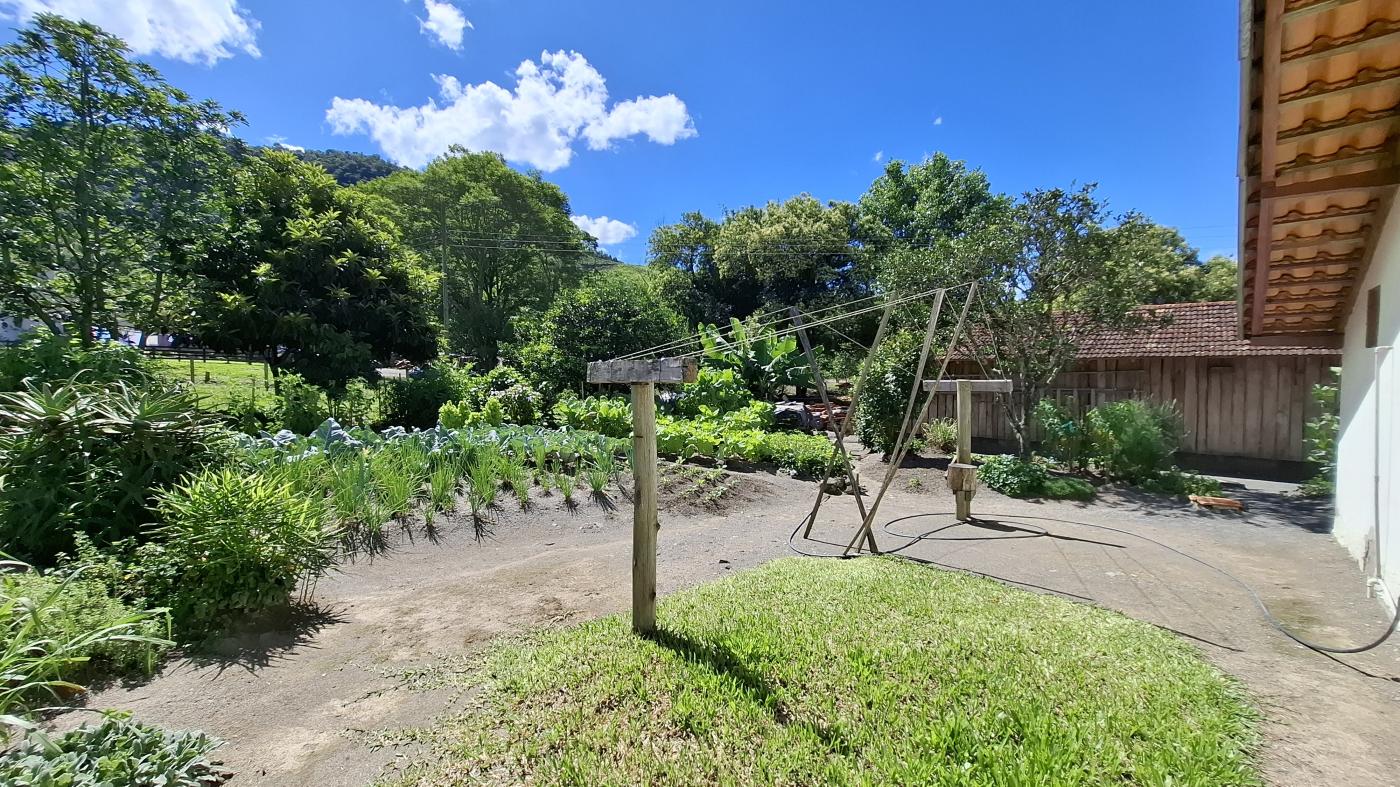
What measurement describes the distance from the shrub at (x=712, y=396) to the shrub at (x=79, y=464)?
9.06 metres

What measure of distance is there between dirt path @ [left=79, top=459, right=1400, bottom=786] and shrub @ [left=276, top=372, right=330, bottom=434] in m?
4.89

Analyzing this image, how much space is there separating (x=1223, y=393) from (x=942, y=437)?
5.98 m

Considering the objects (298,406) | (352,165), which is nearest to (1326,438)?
(298,406)

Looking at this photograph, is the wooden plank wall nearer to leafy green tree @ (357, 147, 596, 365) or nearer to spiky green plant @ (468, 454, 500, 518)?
spiky green plant @ (468, 454, 500, 518)

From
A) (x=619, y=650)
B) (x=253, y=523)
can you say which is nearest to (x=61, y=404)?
(x=253, y=523)

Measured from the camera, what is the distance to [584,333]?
46.6 feet

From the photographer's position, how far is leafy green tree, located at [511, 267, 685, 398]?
13.8 meters

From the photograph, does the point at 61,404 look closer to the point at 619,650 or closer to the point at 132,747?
the point at 132,747

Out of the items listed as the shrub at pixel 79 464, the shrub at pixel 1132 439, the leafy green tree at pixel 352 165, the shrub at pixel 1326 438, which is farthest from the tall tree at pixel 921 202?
the leafy green tree at pixel 352 165

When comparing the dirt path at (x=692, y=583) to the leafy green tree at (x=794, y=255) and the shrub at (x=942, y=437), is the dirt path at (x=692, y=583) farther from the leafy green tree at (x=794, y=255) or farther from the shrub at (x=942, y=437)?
the leafy green tree at (x=794, y=255)

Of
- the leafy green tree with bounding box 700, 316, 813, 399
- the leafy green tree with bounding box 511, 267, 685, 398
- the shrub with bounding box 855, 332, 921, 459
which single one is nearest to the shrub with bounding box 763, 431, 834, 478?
the shrub with bounding box 855, 332, 921, 459

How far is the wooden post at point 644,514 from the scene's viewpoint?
11.1 ft

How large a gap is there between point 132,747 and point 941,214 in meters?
26.4

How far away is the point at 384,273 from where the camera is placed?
39.1 ft
